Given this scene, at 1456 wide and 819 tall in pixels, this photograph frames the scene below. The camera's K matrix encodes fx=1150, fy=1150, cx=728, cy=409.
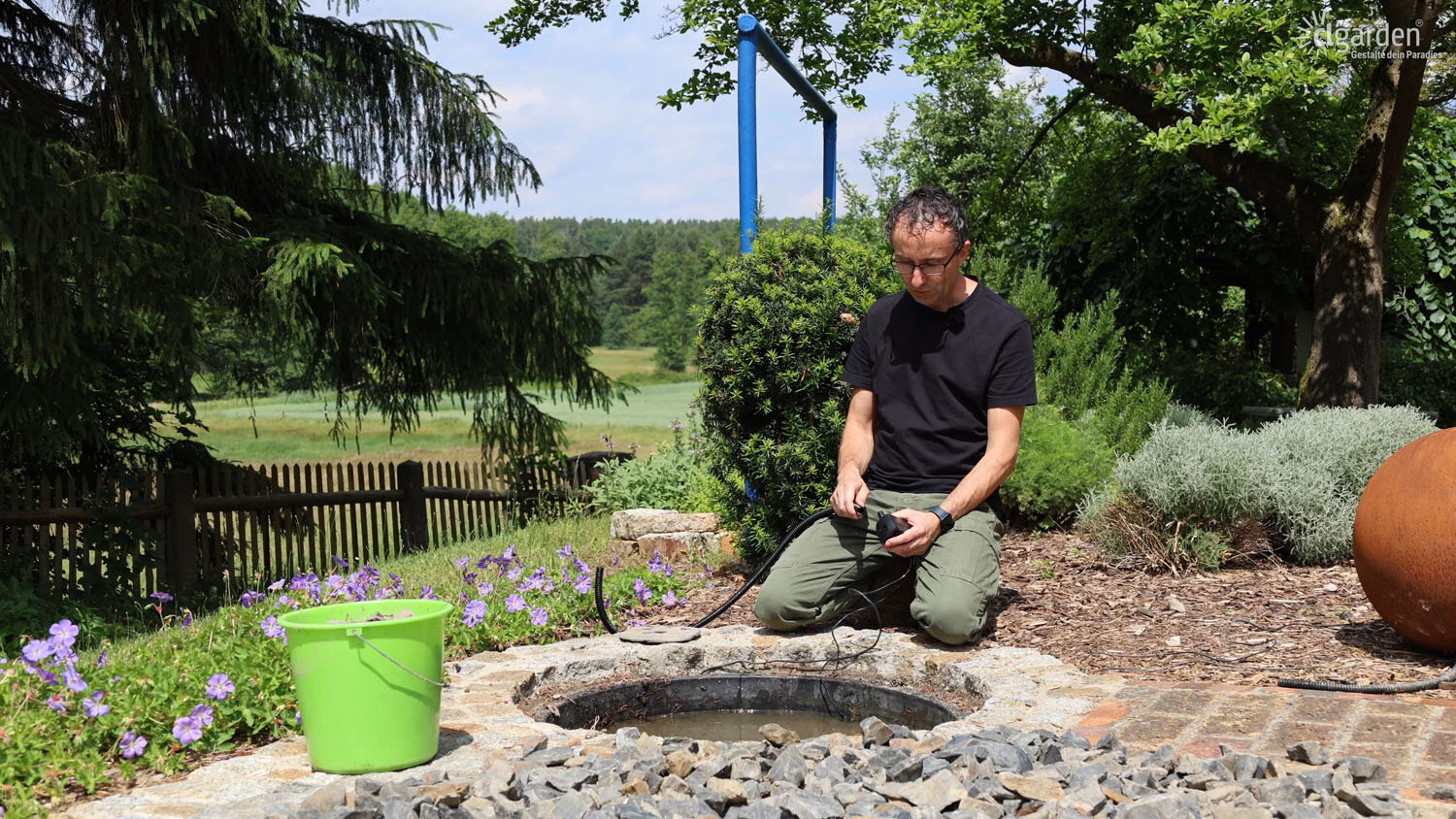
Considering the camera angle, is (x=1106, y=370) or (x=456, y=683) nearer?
(x=456, y=683)

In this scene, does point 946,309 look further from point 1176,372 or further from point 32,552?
point 1176,372

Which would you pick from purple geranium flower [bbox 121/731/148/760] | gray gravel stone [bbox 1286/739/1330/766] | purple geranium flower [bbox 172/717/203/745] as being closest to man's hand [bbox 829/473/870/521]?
gray gravel stone [bbox 1286/739/1330/766]

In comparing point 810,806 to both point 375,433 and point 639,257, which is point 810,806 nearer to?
point 375,433

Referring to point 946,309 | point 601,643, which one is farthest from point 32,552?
point 946,309

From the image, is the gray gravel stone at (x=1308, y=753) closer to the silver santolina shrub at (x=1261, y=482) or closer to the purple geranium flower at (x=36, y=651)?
the silver santolina shrub at (x=1261, y=482)

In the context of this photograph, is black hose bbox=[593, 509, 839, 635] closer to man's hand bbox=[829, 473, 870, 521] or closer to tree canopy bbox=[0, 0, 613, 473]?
man's hand bbox=[829, 473, 870, 521]

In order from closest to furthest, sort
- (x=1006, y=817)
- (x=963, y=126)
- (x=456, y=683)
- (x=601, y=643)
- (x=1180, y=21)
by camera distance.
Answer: (x=1006, y=817) < (x=456, y=683) < (x=601, y=643) < (x=1180, y=21) < (x=963, y=126)

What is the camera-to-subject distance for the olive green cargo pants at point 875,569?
396cm

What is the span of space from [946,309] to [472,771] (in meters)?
2.38

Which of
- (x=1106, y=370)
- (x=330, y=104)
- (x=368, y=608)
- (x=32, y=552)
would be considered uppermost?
(x=330, y=104)

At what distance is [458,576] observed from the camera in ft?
18.3

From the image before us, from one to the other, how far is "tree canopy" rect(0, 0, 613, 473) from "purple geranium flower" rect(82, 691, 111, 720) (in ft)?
9.94

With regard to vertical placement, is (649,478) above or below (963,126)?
below

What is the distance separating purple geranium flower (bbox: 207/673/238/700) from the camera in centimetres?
292
